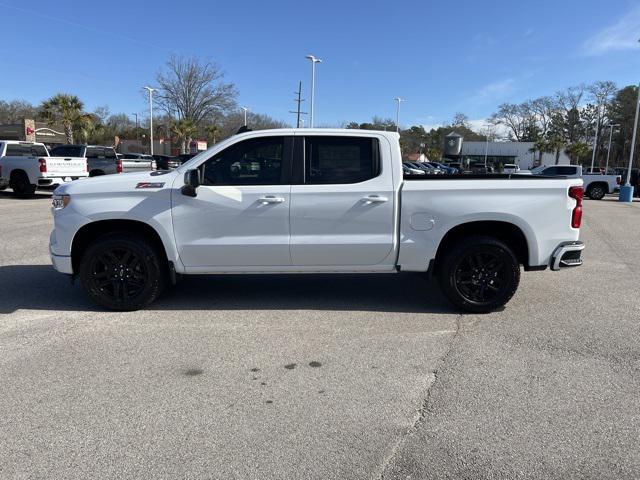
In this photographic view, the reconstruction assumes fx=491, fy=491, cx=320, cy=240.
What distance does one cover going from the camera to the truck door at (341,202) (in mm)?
5129

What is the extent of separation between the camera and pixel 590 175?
2650cm

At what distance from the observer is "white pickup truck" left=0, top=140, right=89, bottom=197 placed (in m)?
16.2

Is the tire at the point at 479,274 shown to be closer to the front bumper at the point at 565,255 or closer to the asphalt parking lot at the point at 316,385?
the asphalt parking lot at the point at 316,385

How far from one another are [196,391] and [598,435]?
271cm

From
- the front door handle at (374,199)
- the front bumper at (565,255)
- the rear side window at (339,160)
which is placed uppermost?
the rear side window at (339,160)

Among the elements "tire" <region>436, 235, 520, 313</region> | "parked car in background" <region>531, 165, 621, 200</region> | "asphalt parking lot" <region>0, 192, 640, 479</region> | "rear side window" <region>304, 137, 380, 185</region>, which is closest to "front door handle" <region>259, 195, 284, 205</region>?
"rear side window" <region>304, 137, 380, 185</region>

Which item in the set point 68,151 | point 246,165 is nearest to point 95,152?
point 68,151

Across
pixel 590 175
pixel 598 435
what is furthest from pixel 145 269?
pixel 590 175

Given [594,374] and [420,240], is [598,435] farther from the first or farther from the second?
[420,240]

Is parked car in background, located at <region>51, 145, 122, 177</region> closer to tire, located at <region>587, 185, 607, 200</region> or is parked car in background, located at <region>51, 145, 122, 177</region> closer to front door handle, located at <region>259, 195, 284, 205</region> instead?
front door handle, located at <region>259, 195, 284, 205</region>

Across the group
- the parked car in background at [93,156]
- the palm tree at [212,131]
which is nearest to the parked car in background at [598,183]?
the parked car in background at [93,156]

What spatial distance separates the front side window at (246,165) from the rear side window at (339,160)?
1.09ft

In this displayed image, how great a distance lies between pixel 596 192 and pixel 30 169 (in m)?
26.6

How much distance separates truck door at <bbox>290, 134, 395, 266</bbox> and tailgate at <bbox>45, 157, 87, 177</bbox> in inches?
552
